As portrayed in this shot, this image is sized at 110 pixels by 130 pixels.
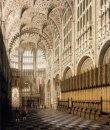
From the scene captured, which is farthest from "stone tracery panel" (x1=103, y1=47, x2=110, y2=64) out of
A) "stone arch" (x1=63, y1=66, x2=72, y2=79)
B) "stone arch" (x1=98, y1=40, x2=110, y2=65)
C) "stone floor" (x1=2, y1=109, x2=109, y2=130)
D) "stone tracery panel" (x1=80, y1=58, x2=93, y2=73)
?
"stone arch" (x1=63, y1=66, x2=72, y2=79)

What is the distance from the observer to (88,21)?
29.9 meters

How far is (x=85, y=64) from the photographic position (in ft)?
105

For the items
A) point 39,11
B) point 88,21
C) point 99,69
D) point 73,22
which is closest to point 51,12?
point 39,11

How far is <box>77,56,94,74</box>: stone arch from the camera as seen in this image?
30.5m

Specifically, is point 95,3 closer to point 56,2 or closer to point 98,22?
point 98,22

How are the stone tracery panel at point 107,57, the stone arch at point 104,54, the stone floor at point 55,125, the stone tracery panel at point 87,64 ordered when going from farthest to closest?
the stone tracery panel at point 87,64, the stone tracery panel at point 107,57, the stone arch at point 104,54, the stone floor at point 55,125

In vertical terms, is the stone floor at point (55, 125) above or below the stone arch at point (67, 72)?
below

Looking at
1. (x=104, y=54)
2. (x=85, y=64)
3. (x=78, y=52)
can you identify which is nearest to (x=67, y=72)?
(x=78, y=52)

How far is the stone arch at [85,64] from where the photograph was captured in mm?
30492

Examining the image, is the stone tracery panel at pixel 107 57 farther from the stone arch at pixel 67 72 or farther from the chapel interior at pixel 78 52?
the stone arch at pixel 67 72

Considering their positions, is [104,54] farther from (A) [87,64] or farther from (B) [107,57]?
(A) [87,64]

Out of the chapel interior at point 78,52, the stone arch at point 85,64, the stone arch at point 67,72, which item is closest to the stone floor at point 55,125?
the chapel interior at point 78,52

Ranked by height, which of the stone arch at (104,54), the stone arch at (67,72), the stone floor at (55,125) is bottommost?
the stone floor at (55,125)

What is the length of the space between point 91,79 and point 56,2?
19.1 m
